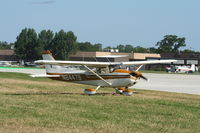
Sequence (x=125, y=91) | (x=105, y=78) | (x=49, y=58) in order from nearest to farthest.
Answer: (x=125, y=91)
(x=105, y=78)
(x=49, y=58)

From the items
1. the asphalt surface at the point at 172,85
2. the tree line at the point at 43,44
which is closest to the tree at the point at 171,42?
the tree line at the point at 43,44

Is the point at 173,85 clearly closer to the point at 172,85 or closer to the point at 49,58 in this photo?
the point at 172,85

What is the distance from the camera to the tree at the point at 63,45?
126906 millimetres

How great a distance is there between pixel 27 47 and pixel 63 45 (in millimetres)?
11128

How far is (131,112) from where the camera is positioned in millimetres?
14070

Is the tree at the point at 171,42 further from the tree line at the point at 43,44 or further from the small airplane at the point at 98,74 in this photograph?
the small airplane at the point at 98,74

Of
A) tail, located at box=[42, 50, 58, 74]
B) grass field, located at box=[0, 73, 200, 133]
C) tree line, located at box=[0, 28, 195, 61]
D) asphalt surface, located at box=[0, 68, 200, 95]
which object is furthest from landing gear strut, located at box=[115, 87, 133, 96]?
tree line, located at box=[0, 28, 195, 61]

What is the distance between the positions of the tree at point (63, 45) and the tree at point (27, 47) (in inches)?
213

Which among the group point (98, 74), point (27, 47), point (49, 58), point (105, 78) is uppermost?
point (27, 47)

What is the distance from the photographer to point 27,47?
130 m

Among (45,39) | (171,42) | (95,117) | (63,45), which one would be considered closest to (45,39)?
(45,39)

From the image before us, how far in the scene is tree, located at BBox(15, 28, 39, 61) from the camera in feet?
422

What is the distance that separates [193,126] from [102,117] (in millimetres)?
2703

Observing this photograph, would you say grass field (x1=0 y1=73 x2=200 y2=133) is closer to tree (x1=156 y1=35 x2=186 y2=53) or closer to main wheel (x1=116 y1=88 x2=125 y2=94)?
main wheel (x1=116 y1=88 x2=125 y2=94)
